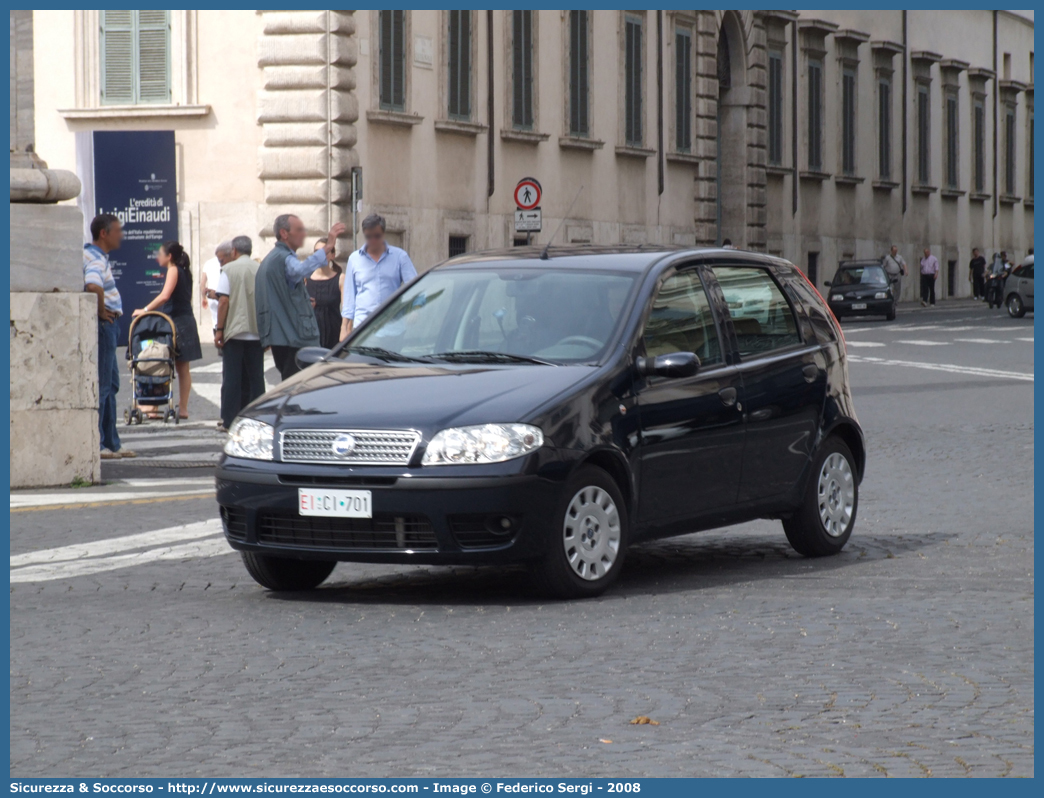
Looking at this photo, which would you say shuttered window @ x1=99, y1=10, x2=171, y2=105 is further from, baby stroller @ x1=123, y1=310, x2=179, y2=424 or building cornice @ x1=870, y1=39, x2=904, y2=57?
building cornice @ x1=870, y1=39, x2=904, y2=57

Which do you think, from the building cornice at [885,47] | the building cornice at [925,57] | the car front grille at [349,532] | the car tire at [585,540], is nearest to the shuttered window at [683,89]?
the building cornice at [885,47]

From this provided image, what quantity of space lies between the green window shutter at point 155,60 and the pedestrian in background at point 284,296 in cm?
1748

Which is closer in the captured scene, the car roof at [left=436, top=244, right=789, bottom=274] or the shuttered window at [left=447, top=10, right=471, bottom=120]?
the car roof at [left=436, top=244, right=789, bottom=274]

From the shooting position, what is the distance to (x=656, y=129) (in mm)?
42594

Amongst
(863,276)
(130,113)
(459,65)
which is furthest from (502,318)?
(863,276)

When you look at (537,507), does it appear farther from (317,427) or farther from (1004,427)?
(1004,427)

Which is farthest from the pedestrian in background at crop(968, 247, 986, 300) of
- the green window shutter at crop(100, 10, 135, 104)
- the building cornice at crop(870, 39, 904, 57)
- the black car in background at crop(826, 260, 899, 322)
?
the green window shutter at crop(100, 10, 135, 104)

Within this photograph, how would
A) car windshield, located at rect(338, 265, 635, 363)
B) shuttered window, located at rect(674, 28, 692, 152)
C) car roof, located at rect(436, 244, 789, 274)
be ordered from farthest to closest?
shuttered window, located at rect(674, 28, 692, 152), car roof, located at rect(436, 244, 789, 274), car windshield, located at rect(338, 265, 635, 363)

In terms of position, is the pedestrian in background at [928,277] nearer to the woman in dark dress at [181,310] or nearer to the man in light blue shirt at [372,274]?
the woman in dark dress at [181,310]

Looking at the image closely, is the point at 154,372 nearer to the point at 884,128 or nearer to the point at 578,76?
the point at 578,76

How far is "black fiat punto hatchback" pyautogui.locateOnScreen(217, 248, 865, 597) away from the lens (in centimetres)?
823

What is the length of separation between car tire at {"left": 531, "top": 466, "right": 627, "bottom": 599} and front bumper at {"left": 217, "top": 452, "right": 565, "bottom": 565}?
0.26ft

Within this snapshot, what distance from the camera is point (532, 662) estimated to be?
7027mm

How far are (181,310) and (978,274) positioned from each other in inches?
1833
